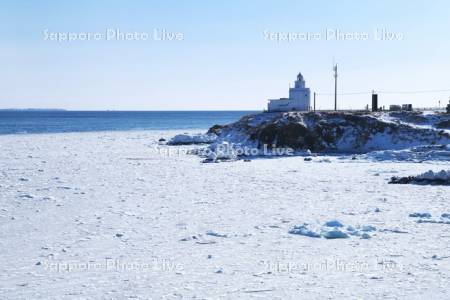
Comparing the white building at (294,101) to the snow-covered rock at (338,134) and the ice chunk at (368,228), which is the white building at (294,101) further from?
the ice chunk at (368,228)

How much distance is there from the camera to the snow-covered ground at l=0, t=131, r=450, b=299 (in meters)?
8.51

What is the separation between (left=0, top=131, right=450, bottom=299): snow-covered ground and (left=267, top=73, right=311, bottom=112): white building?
33.6 m

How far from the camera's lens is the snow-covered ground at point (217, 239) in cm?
851

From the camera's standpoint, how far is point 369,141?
38.1m

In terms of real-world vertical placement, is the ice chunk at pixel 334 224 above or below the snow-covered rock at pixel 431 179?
below

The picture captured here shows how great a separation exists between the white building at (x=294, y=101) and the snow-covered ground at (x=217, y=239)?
33580 mm

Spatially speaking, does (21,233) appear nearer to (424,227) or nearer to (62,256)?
(62,256)

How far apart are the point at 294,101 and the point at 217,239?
150 feet

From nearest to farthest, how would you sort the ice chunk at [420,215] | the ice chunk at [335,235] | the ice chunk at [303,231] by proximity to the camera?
the ice chunk at [335,235], the ice chunk at [303,231], the ice chunk at [420,215]

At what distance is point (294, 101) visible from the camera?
56156 millimetres

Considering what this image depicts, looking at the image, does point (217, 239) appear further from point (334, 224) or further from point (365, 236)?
point (365, 236)

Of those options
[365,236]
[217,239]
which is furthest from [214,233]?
[365,236]

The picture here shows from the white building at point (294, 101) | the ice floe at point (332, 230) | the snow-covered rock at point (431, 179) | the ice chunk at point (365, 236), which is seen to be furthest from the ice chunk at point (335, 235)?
the white building at point (294, 101)

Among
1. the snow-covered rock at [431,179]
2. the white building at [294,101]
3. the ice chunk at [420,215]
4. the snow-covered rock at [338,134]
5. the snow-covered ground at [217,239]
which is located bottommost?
the snow-covered ground at [217,239]
